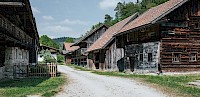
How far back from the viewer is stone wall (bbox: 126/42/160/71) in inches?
1060

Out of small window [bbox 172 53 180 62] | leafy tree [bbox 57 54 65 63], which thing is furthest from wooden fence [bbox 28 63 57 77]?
leafy tree [bbox 57 54 65 63]

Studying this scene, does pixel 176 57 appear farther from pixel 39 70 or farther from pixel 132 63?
pixel 39 70

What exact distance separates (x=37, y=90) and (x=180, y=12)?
16939 mm

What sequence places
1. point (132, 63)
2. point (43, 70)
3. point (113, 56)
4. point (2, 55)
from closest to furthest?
point (2, 55) < point (43, 70) < point (132, 63) < point (113, 56)

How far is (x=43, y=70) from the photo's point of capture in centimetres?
2500

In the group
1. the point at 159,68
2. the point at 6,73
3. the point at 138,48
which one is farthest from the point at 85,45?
the point at 6,73

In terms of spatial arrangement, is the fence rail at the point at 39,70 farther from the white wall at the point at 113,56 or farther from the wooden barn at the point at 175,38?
the white wall at the point at 113,56

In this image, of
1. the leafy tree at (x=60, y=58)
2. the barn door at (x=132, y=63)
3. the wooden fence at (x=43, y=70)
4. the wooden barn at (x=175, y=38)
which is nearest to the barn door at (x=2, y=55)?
the wooden fence at (x=43, y=70)

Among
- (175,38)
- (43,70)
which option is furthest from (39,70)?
(175,38)

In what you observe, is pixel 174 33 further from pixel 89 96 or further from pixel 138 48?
pixel 89 96

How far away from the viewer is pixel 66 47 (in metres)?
92.2

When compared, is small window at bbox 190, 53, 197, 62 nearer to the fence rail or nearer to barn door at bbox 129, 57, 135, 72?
barn door at bbox 129, 57, 135, 72

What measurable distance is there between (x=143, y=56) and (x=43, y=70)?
10308 mm

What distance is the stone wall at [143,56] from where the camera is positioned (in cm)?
2692
